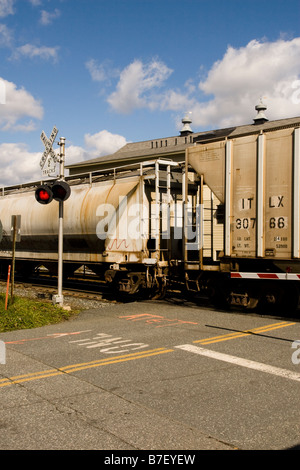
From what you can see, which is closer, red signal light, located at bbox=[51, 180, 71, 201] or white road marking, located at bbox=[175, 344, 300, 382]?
white road marking, located at bbox=[175, 344, 300, 382]

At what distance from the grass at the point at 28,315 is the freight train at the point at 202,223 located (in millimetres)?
2024

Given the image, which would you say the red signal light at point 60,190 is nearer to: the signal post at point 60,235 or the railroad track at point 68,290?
the signal post at point 60,235

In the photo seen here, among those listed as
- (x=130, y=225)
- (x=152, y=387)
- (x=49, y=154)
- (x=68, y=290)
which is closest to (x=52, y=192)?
(x=49, y=154)

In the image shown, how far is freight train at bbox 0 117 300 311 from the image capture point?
33.8 ft

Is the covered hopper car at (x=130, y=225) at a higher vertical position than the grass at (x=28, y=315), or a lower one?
higher

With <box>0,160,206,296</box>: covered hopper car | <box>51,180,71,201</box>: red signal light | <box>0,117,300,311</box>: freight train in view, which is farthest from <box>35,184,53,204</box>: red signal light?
<box>0,160,206,296</box>: covered hopper car

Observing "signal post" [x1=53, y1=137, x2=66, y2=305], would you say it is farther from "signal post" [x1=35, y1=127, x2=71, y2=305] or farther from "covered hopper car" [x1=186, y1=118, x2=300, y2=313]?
"covered hopper car" [x1=186, y1=118, x2=300, y2=313]

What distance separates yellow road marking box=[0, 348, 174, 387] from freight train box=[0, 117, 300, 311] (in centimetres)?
419

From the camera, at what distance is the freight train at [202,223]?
33.8 ft

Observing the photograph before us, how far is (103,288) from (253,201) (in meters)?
8.43

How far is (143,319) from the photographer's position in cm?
1062

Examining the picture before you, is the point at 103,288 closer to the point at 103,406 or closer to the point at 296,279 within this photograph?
the point at 296,279

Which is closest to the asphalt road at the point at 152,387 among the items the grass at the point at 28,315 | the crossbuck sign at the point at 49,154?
the grass at the point at 28,315

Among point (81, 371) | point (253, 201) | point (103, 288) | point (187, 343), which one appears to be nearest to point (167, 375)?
point (81, 371)
